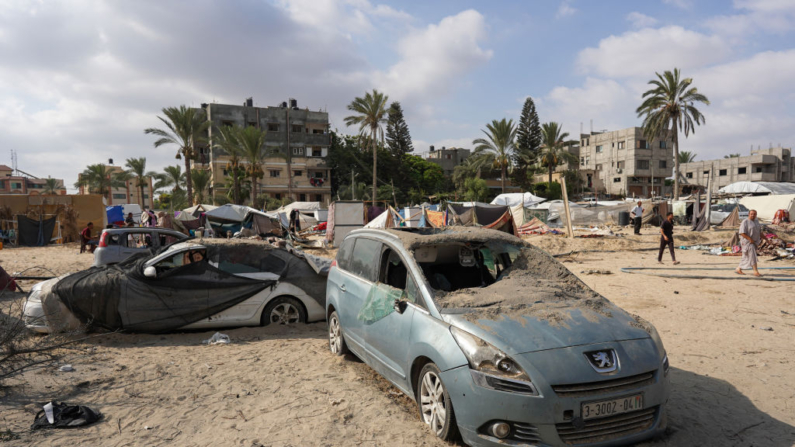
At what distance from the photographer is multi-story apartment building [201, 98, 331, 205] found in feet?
190

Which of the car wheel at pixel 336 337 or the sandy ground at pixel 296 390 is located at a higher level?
the car wheel at pixel 336 337

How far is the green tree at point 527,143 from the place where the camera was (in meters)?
61.5

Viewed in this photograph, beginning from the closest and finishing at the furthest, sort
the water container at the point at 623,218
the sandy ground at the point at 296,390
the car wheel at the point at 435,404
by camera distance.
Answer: the car wheel at the point at 435,404, the sandy ground at the point at 296,390, the water container at the point at 623,218

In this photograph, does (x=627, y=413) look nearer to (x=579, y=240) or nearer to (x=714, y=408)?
(x=714, y=408)

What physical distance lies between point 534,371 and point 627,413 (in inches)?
29.2

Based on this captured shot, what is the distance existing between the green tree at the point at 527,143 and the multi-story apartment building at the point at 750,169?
27207 mm

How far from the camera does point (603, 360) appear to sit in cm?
329

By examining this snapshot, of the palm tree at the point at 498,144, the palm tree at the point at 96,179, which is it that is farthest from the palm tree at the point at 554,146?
the palm tree at the point at 96,179

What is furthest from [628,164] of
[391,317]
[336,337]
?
[391,317]

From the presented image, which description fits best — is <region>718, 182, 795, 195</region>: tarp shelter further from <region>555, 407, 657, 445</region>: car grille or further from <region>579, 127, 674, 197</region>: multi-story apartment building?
<region>555, 407, 657, 445</region>: car grille

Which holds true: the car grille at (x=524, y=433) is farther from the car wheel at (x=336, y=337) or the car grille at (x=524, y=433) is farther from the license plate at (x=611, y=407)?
the car wheel at (x=336, y=337)

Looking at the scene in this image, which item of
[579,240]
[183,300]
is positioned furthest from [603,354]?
[579,240]

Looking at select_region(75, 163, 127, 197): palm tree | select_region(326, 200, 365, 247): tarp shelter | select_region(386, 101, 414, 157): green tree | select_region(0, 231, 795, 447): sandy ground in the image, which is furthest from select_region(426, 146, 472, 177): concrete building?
select_region(0, 231, 795, 447): sandy ground

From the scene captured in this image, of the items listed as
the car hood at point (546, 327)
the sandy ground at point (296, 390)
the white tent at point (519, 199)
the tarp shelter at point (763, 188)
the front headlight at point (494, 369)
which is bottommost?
the sandy ground at point (296, 390)
